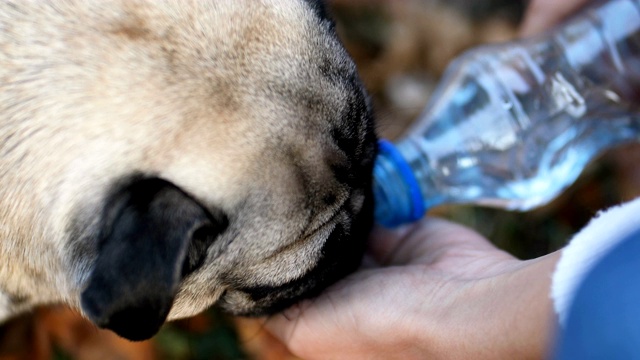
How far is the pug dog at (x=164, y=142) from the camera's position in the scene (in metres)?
1.07

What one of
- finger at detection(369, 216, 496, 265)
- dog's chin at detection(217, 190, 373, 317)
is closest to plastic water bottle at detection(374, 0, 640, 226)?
finger at detection(369, 216, 496, 265)

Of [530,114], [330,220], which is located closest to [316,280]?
[330,220]

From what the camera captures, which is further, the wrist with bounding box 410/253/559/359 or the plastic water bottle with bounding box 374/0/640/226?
the plastic water bottle with bounding box 374/0/640/226

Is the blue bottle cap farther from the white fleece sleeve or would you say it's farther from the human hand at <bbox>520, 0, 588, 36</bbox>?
the human hand at <bbox>520, 0, 588, 36</bbox>

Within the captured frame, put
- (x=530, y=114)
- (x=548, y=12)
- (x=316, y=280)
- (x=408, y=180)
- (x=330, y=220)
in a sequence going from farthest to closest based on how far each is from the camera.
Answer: (x=548, y=12), (x=530, y=114), (x=408, y=180), (x=316, y=280), (x=330, y=220)

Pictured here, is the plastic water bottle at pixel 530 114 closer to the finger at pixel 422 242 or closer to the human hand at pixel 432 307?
the finger at pixel 422 242

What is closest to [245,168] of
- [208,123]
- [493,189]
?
[208,123]

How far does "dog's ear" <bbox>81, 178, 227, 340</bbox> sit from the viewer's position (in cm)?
97

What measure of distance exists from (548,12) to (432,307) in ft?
3.87

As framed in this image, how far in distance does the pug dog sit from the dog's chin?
0.26 feet

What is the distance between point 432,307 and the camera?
4.42ft

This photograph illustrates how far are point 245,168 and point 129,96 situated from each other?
209mm

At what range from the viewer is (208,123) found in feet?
3.59

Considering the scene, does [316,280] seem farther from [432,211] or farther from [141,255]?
[432,211]
